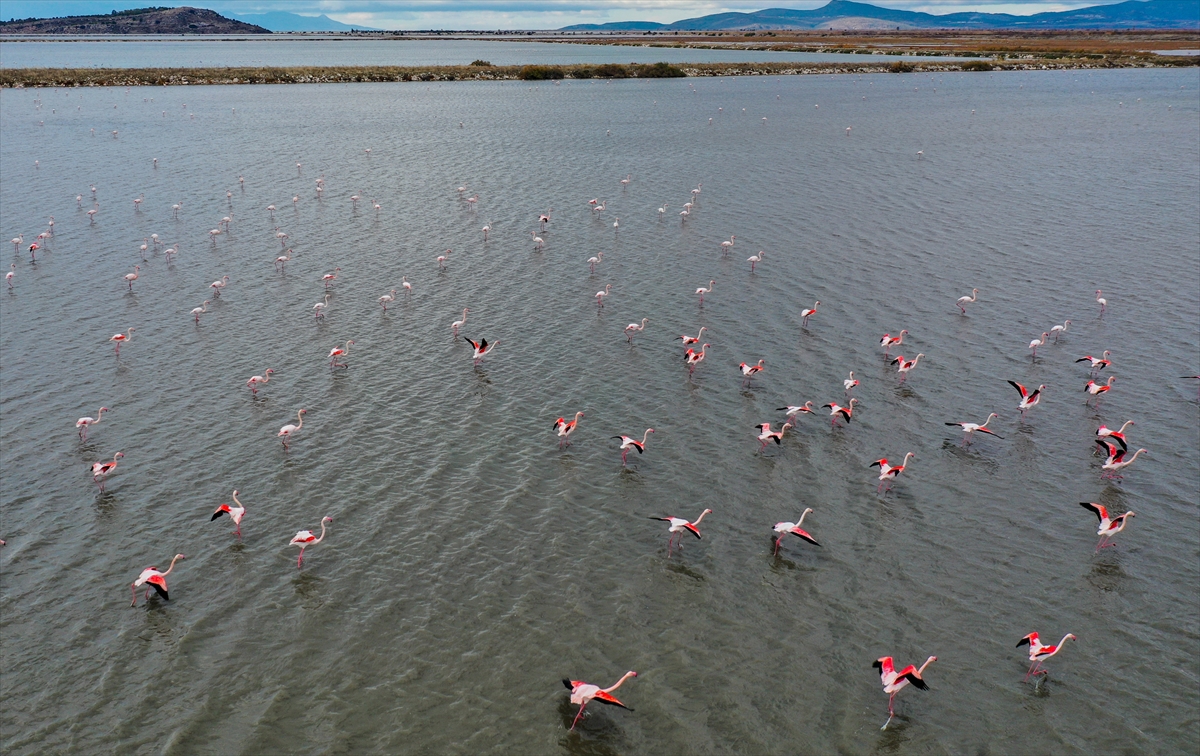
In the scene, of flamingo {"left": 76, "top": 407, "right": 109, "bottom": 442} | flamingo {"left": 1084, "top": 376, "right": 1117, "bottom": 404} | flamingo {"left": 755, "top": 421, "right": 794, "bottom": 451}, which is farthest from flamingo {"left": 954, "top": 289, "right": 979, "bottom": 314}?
flamingo {"left": 76, "top": 407, "right": 109, "bottom": 442}

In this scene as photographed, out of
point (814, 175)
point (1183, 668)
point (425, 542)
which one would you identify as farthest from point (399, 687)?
point (814, 175)

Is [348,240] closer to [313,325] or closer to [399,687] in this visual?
[313,325]

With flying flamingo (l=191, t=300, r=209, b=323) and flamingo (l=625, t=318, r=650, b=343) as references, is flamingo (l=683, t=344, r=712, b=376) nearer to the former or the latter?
flamingo (l=625, t=318, r=650, b=343)

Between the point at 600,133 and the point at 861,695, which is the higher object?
the point at 600,133

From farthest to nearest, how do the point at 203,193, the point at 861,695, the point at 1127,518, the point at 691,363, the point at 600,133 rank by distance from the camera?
the point at 600,133
the point at 203,193
the point at 691,363
the point at 1127,518
the point at 861,695

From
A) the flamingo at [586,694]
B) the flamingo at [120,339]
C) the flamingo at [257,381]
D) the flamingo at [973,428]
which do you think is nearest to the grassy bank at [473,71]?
the flamingo at [120,339]

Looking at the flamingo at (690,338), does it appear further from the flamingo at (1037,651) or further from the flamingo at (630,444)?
the flamingo at (1037,651)
